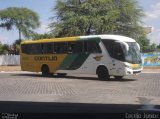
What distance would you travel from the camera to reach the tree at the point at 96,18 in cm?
4512

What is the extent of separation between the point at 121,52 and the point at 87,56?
2546 millimetres

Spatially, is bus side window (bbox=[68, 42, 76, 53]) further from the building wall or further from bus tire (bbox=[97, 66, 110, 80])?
the building wall

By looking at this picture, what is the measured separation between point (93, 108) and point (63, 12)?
147 feet

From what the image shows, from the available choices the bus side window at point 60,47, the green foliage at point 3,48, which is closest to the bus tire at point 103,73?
the bus side window at point 60,47

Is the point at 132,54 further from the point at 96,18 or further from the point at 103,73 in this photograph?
the point at 96,18

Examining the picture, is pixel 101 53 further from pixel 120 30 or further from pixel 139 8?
pixel 139 8

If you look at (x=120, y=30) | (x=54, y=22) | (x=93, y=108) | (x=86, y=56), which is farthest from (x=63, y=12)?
(x=93, y=108)

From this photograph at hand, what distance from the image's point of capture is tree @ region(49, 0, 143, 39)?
45.1 meters

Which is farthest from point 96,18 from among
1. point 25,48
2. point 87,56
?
point 87,56

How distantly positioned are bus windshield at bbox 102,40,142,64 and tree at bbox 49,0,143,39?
20.1 m

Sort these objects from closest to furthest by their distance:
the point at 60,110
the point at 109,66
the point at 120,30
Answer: the point at 60,110, the point at 109,66, the point at 120,30

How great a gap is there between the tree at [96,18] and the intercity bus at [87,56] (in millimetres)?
16534

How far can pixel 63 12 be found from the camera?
47844 millimetres

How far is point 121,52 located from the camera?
2380cm
